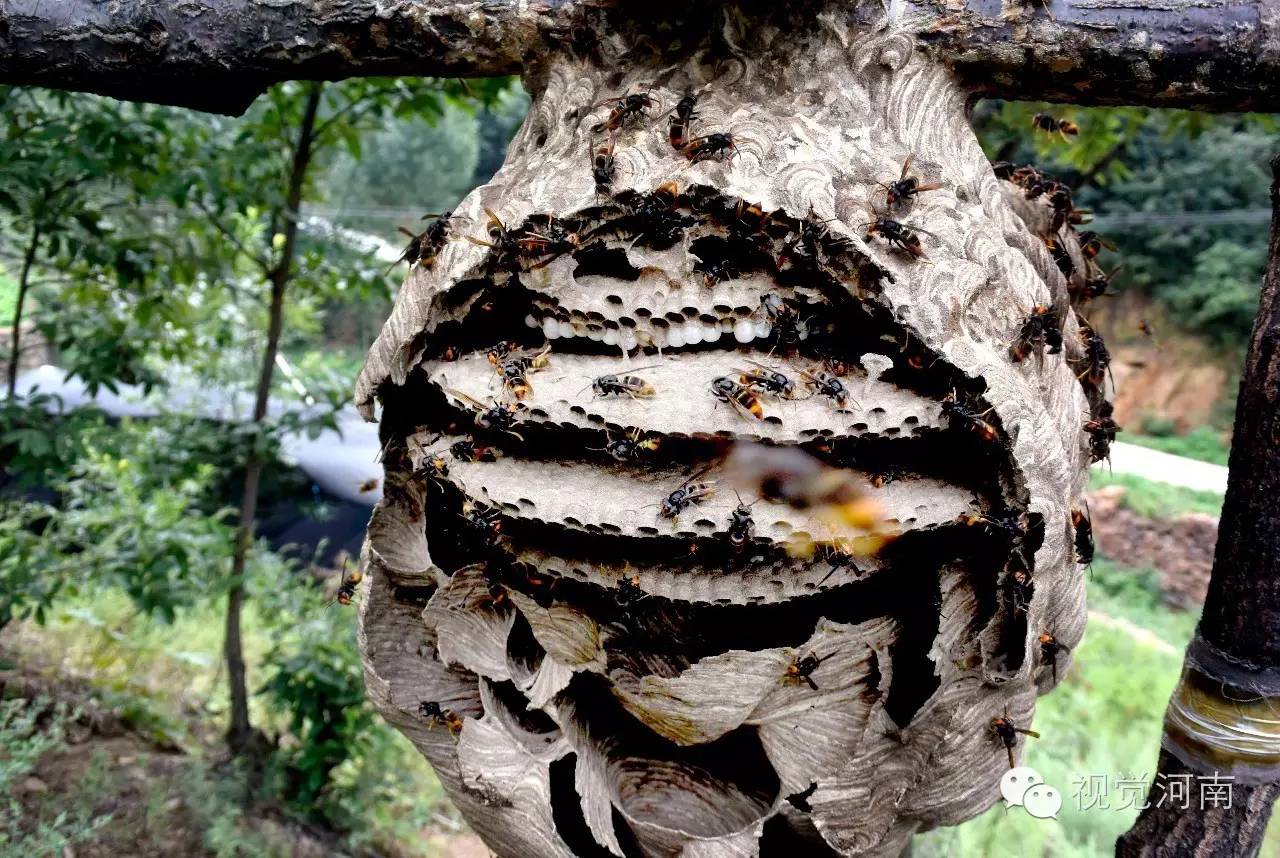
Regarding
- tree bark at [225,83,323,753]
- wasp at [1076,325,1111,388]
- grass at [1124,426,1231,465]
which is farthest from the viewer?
grass at [1124,426,1231,465]

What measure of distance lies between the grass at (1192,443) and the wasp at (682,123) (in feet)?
34.0

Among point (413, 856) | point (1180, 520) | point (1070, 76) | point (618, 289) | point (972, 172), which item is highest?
point (1070, 76)

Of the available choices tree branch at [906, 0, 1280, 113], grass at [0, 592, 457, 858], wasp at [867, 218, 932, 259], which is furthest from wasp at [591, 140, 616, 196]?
grass at [0, 592, 457, 858]

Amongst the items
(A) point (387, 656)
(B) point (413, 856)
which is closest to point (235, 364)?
(B) point (413, 856)

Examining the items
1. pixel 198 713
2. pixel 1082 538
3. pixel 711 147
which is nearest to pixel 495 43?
pixel 711 147

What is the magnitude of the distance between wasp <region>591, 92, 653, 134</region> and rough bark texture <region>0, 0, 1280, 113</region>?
0.31 feet

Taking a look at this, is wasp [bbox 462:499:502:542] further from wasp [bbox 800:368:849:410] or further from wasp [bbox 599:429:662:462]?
wasp [bbox 800:368:849:410]

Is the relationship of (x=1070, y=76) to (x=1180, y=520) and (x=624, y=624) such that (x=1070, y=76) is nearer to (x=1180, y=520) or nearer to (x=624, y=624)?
(x=624, y=624)

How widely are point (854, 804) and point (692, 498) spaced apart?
39 centimetres

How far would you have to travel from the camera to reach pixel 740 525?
891mm

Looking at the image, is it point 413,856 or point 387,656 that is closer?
point 387,656

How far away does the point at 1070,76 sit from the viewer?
100 cm

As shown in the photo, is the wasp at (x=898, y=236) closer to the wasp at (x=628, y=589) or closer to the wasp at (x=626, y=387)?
the wasp at (x=626, y=387)

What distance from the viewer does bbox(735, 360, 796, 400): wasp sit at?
90 cm
